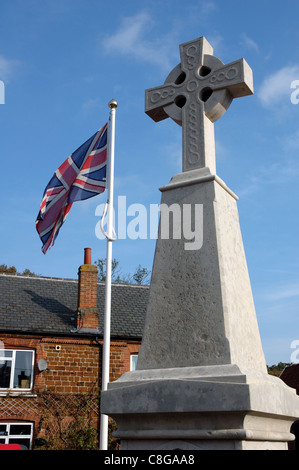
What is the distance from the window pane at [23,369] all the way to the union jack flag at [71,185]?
346 inches

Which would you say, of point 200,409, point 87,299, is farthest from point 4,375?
point 200,409

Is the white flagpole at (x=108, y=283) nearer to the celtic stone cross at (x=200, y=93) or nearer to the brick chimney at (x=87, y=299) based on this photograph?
the celtic stone cross at (x=200, y=93)

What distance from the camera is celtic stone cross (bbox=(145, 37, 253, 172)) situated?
4.30m

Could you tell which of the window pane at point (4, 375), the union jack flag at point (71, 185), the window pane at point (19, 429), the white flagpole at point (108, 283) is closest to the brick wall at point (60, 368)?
the window pane at point (19, 429)

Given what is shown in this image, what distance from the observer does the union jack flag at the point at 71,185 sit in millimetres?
10148

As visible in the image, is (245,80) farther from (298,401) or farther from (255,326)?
(298,401)

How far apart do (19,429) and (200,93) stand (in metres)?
15.5

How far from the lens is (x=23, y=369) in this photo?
17.2m

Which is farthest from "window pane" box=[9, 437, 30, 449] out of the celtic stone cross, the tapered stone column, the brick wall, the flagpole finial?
the celtic stone cross

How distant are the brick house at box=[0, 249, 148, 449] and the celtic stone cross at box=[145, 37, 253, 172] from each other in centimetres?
1429

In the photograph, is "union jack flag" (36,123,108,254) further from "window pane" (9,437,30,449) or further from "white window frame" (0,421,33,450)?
"window pane" (9,437,30,449)

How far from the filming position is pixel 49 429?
16828 millimetres

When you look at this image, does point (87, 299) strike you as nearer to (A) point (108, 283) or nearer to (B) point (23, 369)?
(B) point (23, 369)

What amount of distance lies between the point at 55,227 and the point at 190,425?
7.39 metres
